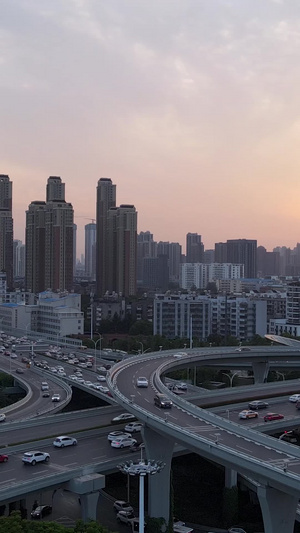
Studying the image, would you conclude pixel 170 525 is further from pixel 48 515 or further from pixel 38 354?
pixel 38 354

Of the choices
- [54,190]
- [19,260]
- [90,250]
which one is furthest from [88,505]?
[90,250]

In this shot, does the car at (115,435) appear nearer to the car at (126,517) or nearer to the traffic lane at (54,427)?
the traffic lane at (54,427)

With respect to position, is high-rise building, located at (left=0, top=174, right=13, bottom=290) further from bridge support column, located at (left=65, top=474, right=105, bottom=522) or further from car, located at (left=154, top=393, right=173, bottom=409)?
bridge support column, located at (left=65, top=474, right=105, bottom=522)


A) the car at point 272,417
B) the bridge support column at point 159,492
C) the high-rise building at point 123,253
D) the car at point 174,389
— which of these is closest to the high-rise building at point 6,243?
the high-rise building at point 123,253

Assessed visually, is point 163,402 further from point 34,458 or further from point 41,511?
point 41,511

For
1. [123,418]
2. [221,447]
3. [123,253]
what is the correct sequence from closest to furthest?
[221,447], [123,418], [123,253]

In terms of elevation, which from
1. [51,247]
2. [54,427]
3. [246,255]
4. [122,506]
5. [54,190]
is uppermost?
[54,190]

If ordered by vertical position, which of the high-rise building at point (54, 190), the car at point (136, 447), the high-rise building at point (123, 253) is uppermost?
the high-rise building at point (54, 190)

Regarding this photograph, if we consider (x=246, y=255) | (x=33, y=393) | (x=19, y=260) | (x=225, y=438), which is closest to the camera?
(x=225, y=438)
